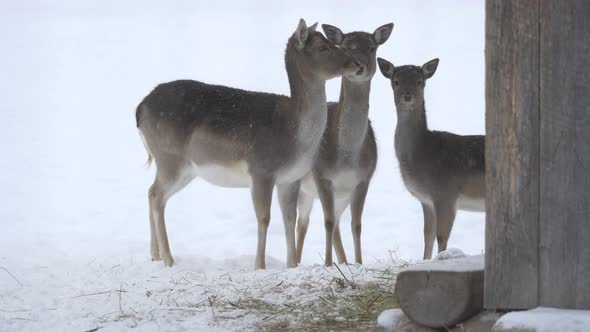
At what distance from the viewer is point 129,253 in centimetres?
1091

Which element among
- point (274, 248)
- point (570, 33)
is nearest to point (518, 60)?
point (570, 33)

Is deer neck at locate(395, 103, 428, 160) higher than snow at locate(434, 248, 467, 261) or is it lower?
higher

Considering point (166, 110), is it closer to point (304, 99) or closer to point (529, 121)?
point (304, 99)

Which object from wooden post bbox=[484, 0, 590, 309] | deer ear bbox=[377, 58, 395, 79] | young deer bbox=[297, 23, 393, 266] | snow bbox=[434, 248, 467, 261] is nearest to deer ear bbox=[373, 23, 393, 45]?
young deer bbox=[297, 23, 393, 266]

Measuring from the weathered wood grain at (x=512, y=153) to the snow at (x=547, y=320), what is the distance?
13cm

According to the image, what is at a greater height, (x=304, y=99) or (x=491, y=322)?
(x=304, y=99)

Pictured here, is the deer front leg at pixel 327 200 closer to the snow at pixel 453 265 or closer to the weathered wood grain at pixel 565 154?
the snow at pixel 453 265

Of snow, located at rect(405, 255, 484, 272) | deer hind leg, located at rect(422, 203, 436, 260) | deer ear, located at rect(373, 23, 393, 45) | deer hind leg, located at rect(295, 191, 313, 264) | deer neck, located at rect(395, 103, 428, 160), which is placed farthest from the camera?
deer hind leg, located at rect(295, 191, 313, 264)

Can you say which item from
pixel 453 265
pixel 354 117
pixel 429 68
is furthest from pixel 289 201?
pixel 453 265

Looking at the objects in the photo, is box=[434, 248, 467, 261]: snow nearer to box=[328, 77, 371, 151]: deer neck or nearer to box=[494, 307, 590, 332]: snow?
box=[494, 307, 590, 332]: snow

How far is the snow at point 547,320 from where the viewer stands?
4539 mm

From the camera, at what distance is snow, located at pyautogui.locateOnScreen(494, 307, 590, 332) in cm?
454

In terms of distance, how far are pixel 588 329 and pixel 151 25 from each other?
25.1 metres

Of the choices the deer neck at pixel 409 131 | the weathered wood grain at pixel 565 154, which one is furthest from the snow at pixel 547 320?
the deer neck at pixel 409 131
